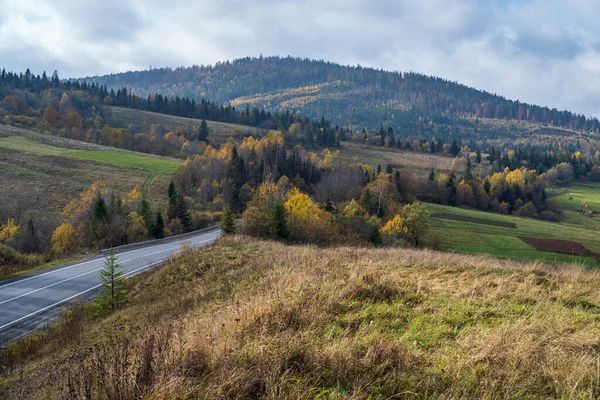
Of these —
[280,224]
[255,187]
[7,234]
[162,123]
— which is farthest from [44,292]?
[162,123]

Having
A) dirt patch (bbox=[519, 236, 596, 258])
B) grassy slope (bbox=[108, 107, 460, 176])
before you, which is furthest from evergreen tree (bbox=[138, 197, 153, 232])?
grassy slope (bbox=[108, 107, 460, 176])

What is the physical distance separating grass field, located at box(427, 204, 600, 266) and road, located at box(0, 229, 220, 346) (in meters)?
44.2

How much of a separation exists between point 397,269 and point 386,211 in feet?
196

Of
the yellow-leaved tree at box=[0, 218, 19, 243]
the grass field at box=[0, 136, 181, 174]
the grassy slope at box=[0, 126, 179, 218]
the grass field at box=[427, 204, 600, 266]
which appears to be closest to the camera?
the yellow-leaved tree at box=[0, 218, 19, 243]

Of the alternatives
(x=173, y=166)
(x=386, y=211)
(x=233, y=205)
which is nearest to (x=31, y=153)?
(x=173, y=166)

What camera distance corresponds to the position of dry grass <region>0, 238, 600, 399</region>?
370 cm

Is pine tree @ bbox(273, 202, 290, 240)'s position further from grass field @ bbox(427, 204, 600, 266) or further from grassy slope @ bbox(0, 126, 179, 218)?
grassy slope @ bbox(0, 126, 179, 218)

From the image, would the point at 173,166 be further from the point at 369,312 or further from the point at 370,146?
the point at 370,146

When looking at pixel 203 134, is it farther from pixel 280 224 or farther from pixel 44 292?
pixel 44 292

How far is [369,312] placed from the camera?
620 cm

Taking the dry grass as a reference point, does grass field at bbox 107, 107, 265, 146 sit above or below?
above

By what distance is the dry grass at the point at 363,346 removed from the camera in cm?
370

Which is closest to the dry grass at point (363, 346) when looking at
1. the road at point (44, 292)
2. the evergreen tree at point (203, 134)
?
the road at point (44, 292)

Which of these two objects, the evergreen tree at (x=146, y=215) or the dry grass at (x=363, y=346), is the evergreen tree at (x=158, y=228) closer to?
the evergreen tree at (x=146, y=215)
